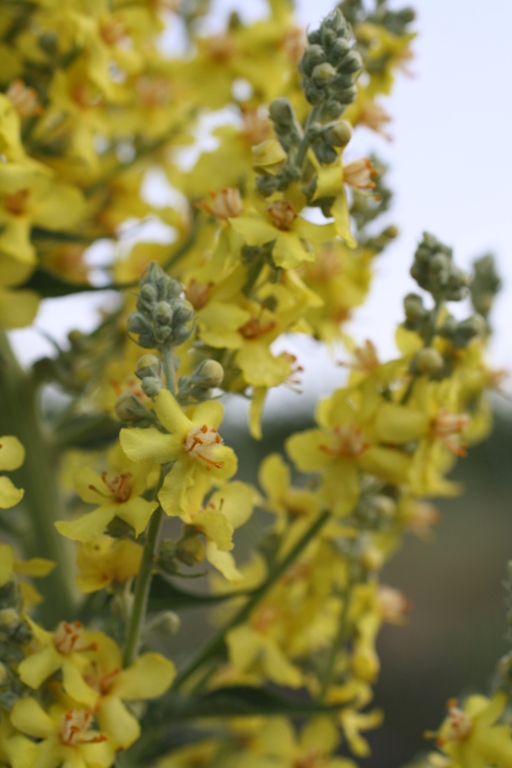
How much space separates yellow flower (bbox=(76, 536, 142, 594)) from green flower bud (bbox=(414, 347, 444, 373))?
42 centimetres

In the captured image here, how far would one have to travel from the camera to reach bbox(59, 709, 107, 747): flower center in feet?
2.79

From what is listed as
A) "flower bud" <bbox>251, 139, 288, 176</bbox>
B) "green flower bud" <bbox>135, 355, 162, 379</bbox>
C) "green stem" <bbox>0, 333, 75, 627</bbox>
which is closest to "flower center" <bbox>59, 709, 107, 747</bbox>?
"green flower bud" <bbox>135, 355, 162, 379</bbox>

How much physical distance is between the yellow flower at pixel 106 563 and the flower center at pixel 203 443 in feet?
0.60

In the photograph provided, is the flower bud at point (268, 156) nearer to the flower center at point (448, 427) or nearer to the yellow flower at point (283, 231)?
the yellow flower at point (283, 231)

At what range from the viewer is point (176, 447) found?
31.0 inches

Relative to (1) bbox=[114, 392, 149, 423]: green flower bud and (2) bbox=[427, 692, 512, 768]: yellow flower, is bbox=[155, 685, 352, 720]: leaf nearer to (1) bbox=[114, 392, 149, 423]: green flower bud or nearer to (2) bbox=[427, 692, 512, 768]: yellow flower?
(2) bbox=[427, 692, 512, 768]: yellow flower

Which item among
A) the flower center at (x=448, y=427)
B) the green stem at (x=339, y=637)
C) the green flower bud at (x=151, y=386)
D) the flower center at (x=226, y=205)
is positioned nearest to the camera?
the green flower bud at (x=151, y=386)

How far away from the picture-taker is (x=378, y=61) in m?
1.31

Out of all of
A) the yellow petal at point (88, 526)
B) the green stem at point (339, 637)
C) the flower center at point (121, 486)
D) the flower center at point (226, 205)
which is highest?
the flower center at point (226, 205)

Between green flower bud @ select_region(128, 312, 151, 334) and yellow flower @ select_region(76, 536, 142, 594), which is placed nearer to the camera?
green flower bud @ select_region(128, 312, 151, 334)

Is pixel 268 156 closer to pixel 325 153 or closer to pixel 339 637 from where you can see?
pixel 325 153

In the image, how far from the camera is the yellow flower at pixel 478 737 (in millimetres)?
924

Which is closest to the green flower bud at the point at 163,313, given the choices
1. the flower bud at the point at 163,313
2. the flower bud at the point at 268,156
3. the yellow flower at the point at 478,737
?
the flower bud at the point at 163,313

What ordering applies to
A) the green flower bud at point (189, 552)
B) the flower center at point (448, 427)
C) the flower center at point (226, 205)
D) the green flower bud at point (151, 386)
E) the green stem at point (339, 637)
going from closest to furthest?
the green flower bud at point (151, 386), the green flower bud at point (189, 552), the flower center at point (226, 205), the flower center at point (448, 427), the green stem at point (339, 637)
